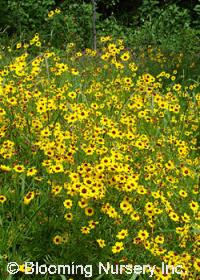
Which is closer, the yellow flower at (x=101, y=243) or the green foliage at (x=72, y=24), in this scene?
the yellow flower at (x=101, y=243)

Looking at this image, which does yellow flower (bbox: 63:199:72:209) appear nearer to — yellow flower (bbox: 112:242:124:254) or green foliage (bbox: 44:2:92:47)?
yellow flower (bbox: 112:242:124:254)

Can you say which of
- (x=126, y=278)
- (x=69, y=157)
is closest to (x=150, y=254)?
(x=126, y=278)

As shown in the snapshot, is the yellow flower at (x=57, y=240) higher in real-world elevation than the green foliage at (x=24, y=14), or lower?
lower

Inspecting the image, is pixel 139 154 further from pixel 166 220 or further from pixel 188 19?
pixel 188 19

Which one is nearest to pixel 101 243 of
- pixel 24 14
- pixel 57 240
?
pixel 57 240

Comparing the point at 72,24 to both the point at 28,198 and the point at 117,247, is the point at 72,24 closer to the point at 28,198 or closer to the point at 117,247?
the point at 28,198

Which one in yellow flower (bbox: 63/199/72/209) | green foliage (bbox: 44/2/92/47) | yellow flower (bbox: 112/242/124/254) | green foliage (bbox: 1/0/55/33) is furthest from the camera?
green foliage (bbox: 1/0/55/33)

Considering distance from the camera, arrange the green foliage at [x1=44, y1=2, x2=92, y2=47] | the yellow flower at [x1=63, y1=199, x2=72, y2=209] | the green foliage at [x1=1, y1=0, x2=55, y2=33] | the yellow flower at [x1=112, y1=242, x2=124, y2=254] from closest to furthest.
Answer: the yellow flower at [x1=112, y1=242, x2=124, y2=254]
the yellow flower at [x1=63, y1=199, x2=72, y2=209]
the green foliage at [x1=44, y1=2, x2=92, y2=47]
the green foliage at [x1=1, y1=0, x2=55, y2=33]

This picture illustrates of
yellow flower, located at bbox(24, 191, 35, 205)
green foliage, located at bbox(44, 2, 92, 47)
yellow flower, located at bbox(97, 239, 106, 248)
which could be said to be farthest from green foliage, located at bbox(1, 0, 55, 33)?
yellow flower, located at bbox(97, 239, 106, 248)

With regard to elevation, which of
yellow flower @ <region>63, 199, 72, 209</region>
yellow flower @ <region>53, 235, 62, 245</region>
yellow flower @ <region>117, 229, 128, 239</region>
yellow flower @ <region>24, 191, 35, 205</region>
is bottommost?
yellow flower @ <region>53, 235, 62, 245</region>

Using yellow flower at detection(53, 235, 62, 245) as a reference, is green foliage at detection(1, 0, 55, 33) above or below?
above

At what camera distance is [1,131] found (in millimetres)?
3051

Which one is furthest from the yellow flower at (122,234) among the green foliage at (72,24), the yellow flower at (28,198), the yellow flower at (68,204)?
the green foliage at (72,24)

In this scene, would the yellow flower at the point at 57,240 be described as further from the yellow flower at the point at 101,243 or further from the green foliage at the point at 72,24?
the green foliage at the point at 72,24
